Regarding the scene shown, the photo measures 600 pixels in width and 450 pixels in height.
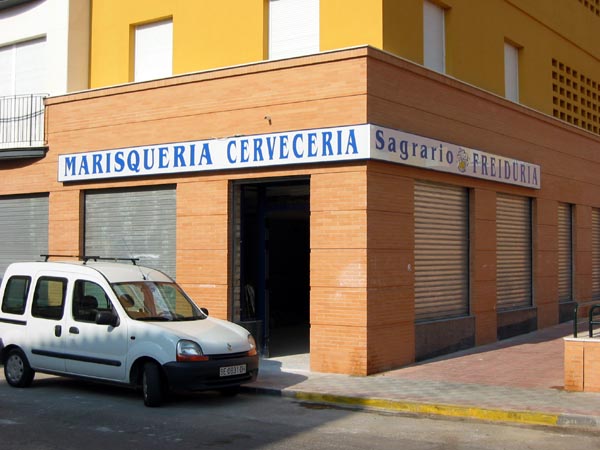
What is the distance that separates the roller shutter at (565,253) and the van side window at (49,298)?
13339 millimetres

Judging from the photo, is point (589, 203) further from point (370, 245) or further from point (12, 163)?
point (12, 163)

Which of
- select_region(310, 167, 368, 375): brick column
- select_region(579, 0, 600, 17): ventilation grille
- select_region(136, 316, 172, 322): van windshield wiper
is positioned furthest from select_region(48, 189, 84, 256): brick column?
select_region(579, 0, 600, 17): ventilation grille

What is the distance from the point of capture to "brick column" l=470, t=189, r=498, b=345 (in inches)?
623

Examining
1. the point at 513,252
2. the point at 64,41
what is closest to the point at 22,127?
the point at 64,41

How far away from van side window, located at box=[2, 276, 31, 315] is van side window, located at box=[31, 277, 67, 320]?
250 millimetres

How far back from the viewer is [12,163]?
706 inches

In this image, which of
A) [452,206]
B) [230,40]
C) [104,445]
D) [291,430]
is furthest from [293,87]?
[104,445]

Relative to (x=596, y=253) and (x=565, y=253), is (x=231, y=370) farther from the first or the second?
(x=596, y=253)

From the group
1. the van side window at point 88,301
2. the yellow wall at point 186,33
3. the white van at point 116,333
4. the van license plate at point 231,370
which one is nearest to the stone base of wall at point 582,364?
the white van at point 116,333

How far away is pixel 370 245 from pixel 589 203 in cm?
1135

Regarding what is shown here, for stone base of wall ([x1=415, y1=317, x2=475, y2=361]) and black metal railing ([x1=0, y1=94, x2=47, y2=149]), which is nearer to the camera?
stone base of wall ([x1=415, y1=317, x2=475, y2=361])

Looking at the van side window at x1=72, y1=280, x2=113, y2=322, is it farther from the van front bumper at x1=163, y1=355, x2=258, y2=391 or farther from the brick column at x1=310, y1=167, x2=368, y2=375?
the brick column at x1=310, y1=167, x2=368, y2=375

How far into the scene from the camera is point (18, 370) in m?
11.8

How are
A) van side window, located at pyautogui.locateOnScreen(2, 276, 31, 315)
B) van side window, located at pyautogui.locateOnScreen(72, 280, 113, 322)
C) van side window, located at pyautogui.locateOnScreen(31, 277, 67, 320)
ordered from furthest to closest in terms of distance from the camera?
van side window, located at pyautogui.locateOnScreen(2, 276, 31, 315)
van side window, located at pyautogui.locateOnScreen(31, 277, 67, 320)
van side window, located at pyautogui.locateOnScreen(72, 280, 113, 322)
